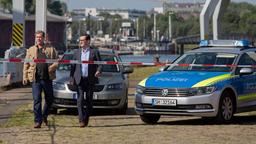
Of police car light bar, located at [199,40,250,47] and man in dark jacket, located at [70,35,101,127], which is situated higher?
police car light bar, located at [199,40,250,47]

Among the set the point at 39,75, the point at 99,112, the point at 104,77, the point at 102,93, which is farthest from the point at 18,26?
the point at 39,75

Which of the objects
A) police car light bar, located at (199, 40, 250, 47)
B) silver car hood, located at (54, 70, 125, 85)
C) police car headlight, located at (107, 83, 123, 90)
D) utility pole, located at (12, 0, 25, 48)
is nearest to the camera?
police car light bar, located at (199, 40, 250, 47)

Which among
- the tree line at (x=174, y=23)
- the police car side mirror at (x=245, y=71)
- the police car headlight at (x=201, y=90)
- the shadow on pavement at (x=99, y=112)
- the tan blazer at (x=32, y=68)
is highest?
the tan blazer at (x=32, y=68)

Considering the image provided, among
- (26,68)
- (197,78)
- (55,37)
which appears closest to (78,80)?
(26,68)

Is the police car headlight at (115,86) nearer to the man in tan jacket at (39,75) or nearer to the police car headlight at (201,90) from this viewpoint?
the man in tan jacket at (39,75)

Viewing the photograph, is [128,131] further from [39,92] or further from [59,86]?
[59,86]

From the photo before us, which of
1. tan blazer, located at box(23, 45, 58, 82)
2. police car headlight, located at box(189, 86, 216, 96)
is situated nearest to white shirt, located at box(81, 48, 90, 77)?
tan blazer, located at box(23, 45, 58, 82)

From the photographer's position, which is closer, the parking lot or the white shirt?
the parking lot

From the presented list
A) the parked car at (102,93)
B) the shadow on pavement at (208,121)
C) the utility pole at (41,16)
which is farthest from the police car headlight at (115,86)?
the utility pole at (41,16)

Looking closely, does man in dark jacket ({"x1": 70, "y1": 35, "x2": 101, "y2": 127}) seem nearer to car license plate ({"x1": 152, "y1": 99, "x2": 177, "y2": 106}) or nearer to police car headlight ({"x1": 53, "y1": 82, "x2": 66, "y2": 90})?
car license plate ({"x1": 152, "y1": 99, "x2": 177, "y2": 106})

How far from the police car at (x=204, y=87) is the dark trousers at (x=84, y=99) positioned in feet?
3.53

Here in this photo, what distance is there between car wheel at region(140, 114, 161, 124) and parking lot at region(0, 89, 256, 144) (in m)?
0.12

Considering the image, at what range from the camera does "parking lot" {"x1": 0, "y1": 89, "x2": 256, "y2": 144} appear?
1198 centimetres

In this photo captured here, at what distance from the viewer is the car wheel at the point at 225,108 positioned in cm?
1409
